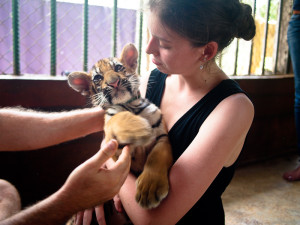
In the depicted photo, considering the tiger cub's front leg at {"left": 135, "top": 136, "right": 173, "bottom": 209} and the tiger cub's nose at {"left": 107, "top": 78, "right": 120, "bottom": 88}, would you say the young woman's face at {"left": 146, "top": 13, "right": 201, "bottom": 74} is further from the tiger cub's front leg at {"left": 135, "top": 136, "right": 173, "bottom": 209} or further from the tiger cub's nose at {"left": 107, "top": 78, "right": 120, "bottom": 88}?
the tiger cub's front leg at {"left": 135, "top": 136, "right": 173, "bottom": 209}

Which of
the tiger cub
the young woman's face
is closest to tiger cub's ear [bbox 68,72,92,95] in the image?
the tiger cub

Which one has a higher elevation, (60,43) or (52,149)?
(60,43)

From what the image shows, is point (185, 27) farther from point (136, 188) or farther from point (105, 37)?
point (105, 37)

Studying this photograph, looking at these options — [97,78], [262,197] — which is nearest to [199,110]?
[97,78]

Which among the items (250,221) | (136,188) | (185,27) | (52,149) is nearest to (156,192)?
(136,188)

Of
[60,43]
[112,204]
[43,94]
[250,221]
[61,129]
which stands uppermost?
[60,43]

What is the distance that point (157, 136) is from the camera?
4.03 ft

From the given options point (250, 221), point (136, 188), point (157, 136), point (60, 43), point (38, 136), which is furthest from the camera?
point (60, 43)

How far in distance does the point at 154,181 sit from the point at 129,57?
0.60 meters

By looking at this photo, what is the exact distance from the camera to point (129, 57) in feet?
4.37

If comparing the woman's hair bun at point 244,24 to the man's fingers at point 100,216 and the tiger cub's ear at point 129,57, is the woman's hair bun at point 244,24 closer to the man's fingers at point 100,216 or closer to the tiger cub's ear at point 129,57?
the tiger cub's ear at point 129,57

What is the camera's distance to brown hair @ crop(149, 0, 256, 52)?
1086 millimetres

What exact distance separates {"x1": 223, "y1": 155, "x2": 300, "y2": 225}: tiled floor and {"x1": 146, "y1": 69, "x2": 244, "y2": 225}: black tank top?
2.89ft

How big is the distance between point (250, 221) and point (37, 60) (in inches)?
115
